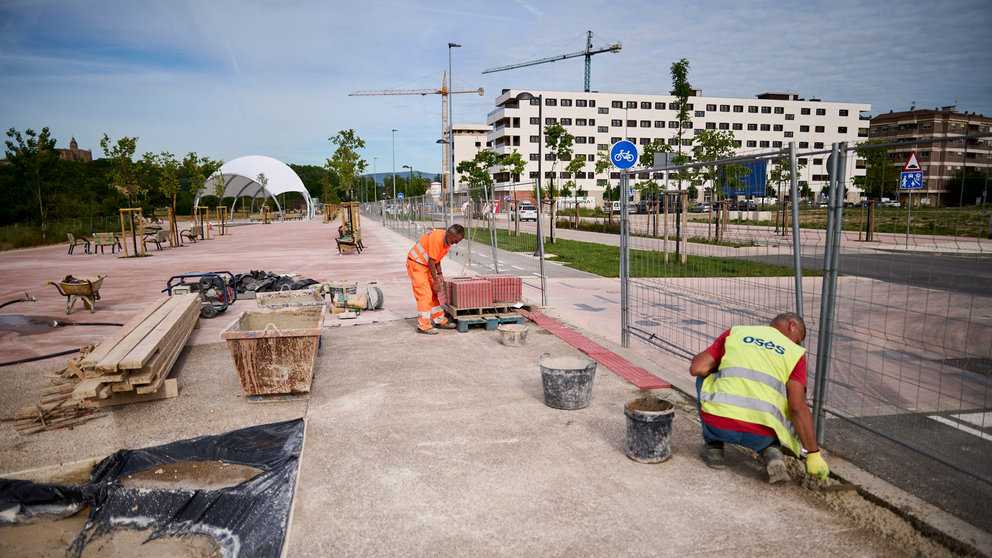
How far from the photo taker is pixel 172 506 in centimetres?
355

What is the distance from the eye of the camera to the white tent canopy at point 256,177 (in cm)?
6889

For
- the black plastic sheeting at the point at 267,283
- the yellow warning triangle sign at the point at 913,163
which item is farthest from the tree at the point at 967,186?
the black plastic sheeting at the point at 267,283

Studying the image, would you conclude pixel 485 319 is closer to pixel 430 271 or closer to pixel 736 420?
pixel 430 271

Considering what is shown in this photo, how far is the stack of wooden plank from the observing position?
5152 mm

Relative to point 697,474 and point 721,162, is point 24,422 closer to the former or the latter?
point 697,474

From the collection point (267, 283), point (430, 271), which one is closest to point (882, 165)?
point (430, 271)

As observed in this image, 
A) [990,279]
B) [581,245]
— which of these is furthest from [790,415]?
[581,245]

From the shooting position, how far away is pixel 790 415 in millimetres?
3648

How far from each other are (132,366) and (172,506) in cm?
218

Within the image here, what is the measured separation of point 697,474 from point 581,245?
1987cm

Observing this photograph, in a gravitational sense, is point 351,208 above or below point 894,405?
above

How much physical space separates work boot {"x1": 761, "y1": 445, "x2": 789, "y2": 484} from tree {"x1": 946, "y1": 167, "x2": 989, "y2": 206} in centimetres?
197

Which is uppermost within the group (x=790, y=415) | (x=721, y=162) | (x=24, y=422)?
(x=721, y=162)

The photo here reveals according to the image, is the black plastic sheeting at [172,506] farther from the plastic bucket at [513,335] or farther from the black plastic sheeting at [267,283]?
the black plastic sheeting at [267,283]
